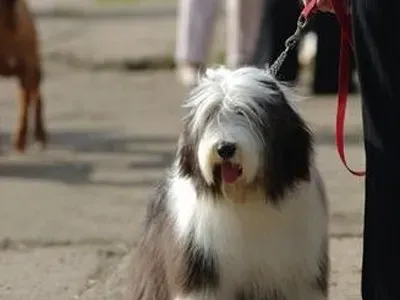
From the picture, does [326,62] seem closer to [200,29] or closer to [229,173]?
[200,29]

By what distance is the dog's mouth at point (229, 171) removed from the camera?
452 cm

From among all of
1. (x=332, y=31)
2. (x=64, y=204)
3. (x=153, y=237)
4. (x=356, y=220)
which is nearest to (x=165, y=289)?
(x=153, y=237)

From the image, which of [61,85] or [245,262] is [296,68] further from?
[245,262]

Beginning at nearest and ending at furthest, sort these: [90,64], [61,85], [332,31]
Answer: [332,31], [61,85], [90,64]

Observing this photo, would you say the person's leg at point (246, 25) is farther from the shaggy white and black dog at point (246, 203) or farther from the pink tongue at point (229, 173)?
the pink tongue at point (229, 173)

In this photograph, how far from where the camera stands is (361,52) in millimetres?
4617

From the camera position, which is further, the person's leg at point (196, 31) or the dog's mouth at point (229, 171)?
the person's leg at point (196, 31)

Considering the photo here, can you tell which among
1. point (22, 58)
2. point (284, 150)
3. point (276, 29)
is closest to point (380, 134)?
point (284, 150)

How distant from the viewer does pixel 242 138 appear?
4527 millimetres

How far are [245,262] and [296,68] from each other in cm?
540

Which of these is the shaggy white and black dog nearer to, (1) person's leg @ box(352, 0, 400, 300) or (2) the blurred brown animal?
(1) person's leg @ box(352, 0, 400, 300)

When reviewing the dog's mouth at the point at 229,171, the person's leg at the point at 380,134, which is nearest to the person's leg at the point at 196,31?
the person's leg at the point at 380,134

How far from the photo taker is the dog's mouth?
4.52 m

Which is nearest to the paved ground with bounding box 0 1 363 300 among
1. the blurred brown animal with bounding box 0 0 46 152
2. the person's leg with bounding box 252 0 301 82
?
the blurred brown animal with bounding box 0 0 46 152
